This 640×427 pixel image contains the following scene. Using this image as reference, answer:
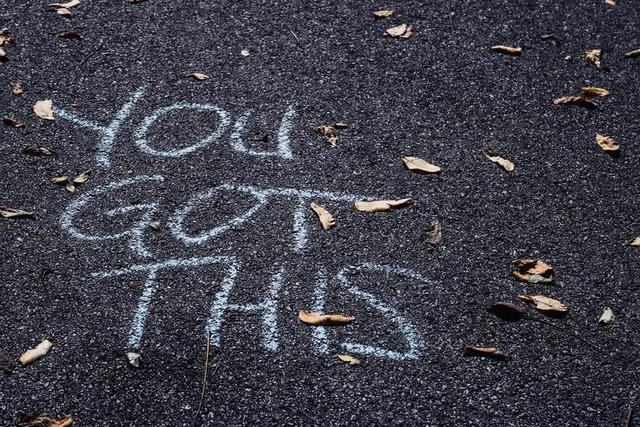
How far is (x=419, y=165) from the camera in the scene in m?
3.90

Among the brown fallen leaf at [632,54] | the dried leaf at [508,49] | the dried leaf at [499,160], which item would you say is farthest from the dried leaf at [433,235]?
the brown fallen leaf at [632,54]

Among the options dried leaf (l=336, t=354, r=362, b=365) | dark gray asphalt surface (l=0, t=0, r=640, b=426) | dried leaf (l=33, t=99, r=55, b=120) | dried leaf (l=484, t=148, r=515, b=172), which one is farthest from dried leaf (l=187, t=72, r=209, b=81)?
dried leaf (l=336, t=354, r=362, b=365)

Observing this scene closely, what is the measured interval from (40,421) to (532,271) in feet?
5.94

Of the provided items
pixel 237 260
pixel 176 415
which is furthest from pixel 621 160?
pixel 176 415

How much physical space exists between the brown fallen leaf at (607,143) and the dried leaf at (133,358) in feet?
7.33

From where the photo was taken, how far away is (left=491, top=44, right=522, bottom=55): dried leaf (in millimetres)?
4613

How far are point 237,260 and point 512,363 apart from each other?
1.06 m

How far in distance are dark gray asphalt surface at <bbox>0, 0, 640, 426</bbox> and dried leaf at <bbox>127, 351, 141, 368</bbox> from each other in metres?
0.02

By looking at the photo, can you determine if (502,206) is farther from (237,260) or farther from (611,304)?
(237,260)

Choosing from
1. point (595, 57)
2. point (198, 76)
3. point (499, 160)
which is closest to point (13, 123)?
point (198, 76)

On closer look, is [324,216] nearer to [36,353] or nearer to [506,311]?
[506,311]

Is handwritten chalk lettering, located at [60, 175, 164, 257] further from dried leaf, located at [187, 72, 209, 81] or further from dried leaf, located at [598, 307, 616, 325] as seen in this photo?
dried leaf, located at [598, 307, 616, 325]

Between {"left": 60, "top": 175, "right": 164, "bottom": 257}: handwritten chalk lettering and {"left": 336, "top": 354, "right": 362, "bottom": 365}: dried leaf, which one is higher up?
{"left": 60, "top": 175, "right": 164, "bottom": 257}: handwritten chalk lettering

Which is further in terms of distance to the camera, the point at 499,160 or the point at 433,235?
the point at 499,160
